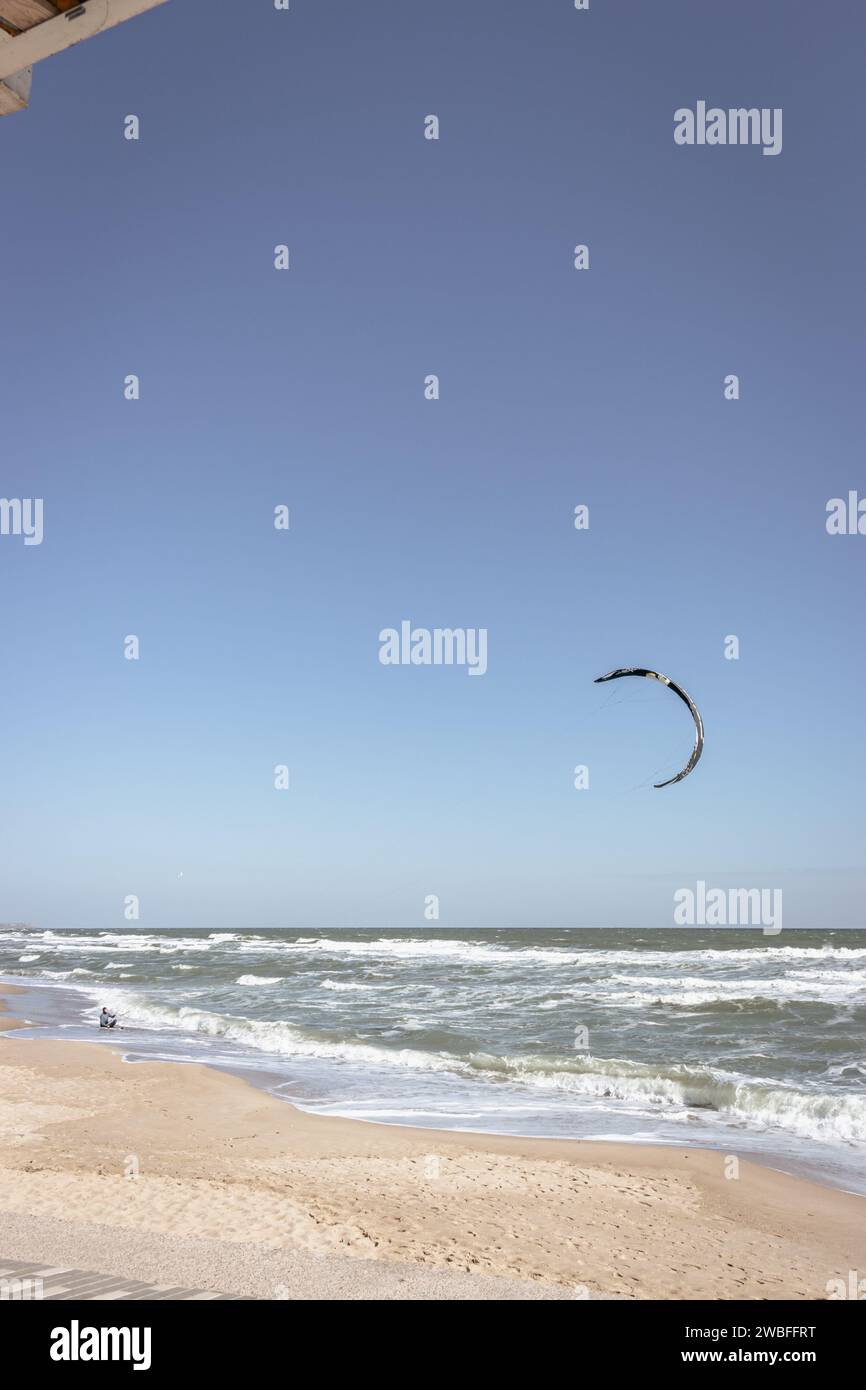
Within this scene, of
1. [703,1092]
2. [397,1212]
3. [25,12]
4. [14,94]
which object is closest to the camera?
[25,12]

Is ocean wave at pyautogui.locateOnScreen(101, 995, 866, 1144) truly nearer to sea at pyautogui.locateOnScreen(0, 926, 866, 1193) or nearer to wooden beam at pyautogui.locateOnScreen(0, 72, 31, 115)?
sea at pyautogui.locateOnScreen(0, 926, 866, 1193)

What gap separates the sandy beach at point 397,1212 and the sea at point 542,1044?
3.98 feet

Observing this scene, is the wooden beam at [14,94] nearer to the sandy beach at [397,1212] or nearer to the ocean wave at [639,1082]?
the sandy beach at [397,1212]

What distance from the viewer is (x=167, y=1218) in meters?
7.58

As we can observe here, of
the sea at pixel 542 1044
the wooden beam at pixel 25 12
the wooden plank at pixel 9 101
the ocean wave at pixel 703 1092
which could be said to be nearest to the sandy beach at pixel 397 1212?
the sea at pixel 542 1044

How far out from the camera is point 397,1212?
8062 mm

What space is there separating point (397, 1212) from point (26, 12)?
889 cm

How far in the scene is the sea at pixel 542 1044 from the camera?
12109 millimetres

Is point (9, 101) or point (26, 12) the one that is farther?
point (9, 101)

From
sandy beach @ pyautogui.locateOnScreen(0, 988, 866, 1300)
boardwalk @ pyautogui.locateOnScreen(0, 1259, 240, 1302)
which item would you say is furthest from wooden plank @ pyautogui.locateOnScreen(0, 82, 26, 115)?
sandy beach @ pyautogui.locateOnScreen(0, 988, 866, 1300)

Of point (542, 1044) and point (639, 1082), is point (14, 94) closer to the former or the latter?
point (639, 1082)

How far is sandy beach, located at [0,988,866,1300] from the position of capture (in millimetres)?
6461

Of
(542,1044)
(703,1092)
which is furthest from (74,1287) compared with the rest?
(542,1044)
